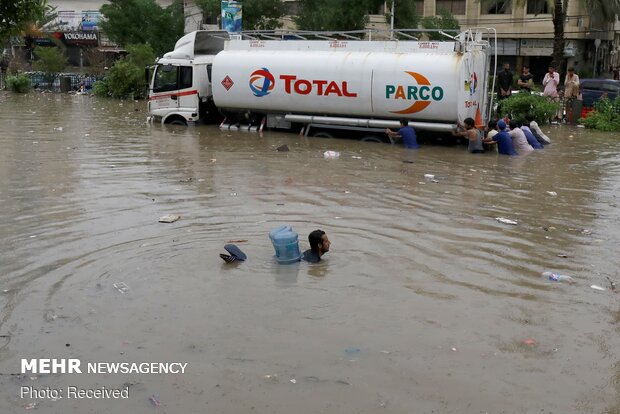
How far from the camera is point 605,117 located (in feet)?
71.0

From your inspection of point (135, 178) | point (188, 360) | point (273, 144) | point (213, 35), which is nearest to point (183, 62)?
point (213, 35)

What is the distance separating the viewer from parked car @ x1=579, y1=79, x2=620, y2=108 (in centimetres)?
2598

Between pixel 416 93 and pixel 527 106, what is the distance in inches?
226

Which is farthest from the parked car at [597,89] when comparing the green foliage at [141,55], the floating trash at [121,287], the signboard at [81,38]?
the signboard at [81,38]

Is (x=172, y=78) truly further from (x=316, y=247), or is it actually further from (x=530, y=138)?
(x=316, y=247)

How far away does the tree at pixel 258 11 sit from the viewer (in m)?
35.5

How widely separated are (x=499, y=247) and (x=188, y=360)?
436 cm

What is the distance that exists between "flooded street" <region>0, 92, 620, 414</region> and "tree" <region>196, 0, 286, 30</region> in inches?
932

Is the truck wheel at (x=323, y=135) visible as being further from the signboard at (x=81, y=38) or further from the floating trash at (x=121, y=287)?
A: the signboard at (x=81, y=38)

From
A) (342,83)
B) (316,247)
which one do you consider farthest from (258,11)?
(316,247)

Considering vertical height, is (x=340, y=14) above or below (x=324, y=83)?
above

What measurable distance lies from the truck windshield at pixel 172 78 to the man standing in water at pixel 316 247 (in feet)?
47.1

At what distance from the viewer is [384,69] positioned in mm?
17516

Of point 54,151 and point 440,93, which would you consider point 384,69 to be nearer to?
point 440,93
